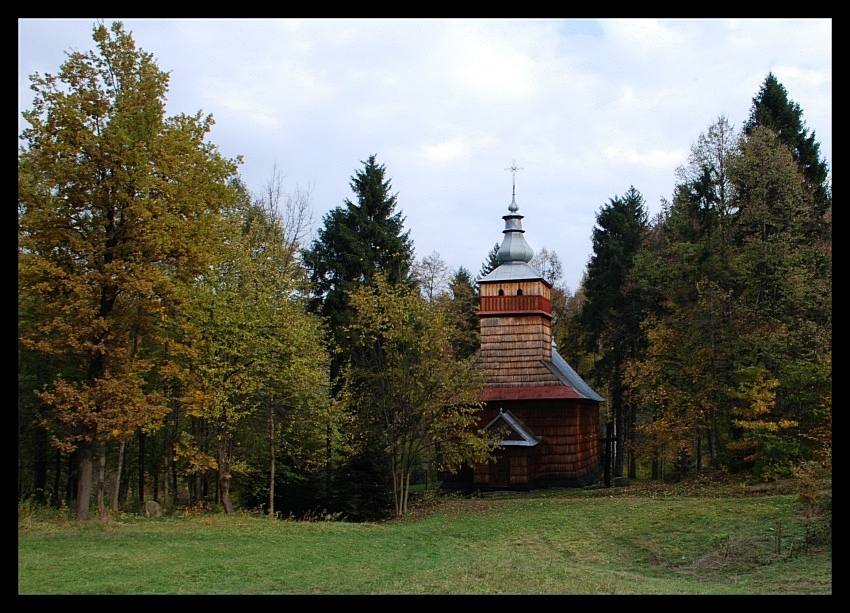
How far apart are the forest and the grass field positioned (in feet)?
6.89

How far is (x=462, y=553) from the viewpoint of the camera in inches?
624

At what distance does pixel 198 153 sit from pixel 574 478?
19.0 metres

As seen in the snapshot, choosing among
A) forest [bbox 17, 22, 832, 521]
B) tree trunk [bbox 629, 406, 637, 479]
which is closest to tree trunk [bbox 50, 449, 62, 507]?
forest [bbox 17, 22, 832, 521]

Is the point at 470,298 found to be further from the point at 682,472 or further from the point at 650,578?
the point at 650,578

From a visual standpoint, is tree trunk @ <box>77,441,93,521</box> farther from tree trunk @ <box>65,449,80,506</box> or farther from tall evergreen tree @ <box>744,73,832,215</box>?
tall evergreen tree @ <box>744,73,832,215</box>

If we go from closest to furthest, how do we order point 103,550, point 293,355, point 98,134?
point 103,550 → point 98,134 → point 293,355

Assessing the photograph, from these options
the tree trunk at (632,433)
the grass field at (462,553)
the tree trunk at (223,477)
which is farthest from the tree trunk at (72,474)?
the tree trunk at (632,433)

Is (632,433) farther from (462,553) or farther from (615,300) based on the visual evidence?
(462,553)

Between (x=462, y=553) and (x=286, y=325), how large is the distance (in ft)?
33.4

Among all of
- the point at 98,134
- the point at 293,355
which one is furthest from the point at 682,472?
the point at 98,134

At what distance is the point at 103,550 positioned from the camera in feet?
47.2

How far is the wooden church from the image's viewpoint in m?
29.5

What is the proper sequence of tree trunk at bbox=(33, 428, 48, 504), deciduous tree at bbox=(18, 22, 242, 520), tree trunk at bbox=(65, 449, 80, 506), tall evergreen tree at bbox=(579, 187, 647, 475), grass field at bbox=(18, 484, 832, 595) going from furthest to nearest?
tall evergreen tree at bbox=(579, 187, 647, 475) → tree trunk at bbox=(65, 449, 80, 506) → tree trunk at bbox=(33, 428, 48, 504) → deciduous tree at bbox=(18, 22, 242, 520) → grass field at bbox=(18, 484, 832, 595)
